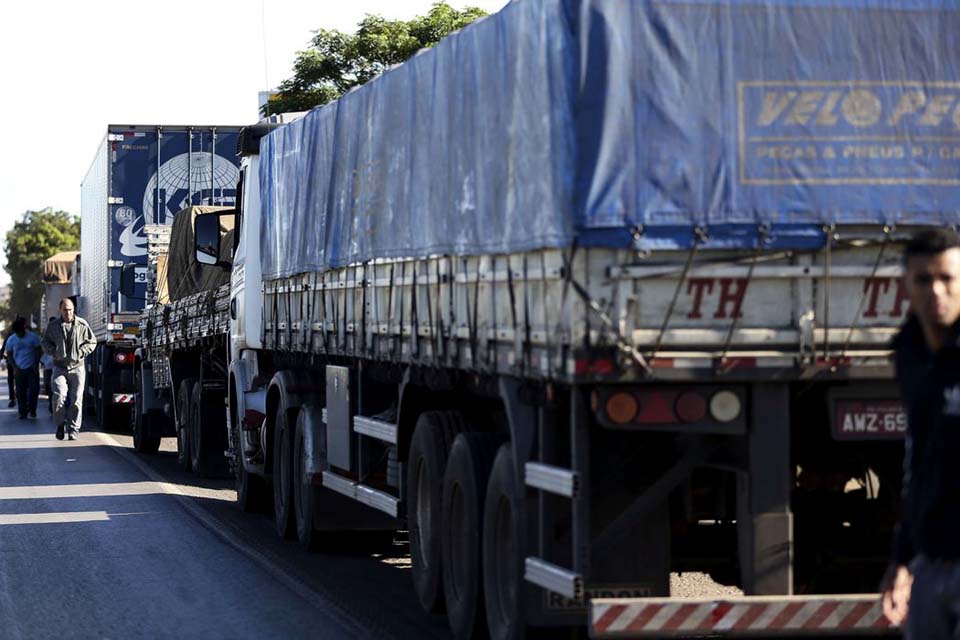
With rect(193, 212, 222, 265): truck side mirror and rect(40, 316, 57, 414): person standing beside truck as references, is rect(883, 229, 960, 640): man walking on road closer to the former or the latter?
rect(193, 212, 222, 265): truck side mirror

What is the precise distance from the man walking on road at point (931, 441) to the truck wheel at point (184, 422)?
14700 millimetres

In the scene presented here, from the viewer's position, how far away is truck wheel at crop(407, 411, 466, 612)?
363 inches

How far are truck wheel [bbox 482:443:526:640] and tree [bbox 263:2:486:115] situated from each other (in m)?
27.3

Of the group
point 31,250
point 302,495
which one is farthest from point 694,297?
point 31,250

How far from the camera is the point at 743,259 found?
715 centimetres

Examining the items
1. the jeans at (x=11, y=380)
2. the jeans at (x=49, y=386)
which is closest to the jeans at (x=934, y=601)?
the jeans at (x=49, y=386)

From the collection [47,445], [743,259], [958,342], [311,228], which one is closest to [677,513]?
[743,259]

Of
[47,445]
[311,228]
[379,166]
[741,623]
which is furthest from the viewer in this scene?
[47,445]

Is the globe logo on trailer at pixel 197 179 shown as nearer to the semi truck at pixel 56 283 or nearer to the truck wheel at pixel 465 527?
the truck wheel at pixel 465 527

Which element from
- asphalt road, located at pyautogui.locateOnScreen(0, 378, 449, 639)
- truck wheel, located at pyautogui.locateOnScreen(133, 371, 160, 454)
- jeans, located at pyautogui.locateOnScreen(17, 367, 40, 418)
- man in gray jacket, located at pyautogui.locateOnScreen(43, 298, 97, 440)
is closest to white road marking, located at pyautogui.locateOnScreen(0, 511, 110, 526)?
asphalt road, located at pyautogui.locateOnScreen(0, 378, 449, 639)

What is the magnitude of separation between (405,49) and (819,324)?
2862 centimetres

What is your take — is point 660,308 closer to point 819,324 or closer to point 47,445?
point 819,324

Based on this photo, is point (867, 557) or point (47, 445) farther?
point (47, 445)

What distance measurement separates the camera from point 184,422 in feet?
64.0
